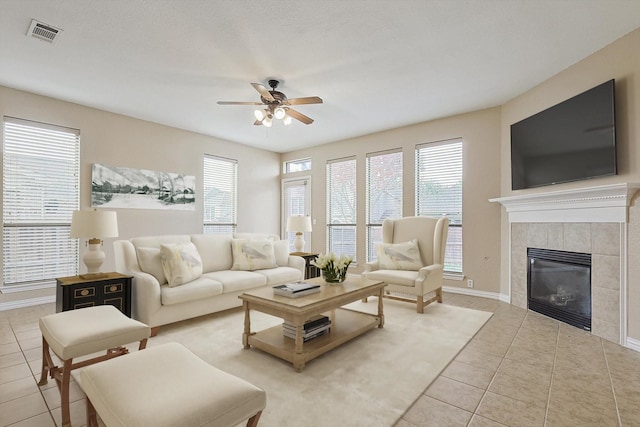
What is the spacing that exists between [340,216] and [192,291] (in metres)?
3.69

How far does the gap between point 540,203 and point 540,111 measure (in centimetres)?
113

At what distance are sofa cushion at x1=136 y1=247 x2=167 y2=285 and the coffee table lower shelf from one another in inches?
55.6

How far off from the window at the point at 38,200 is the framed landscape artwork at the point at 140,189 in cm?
27

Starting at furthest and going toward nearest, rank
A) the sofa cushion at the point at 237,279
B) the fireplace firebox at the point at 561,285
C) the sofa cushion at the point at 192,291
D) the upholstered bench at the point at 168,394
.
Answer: the sofa cushion at the point at 237,279 → the fireplace firebox at the point at 561,285 → the sofa cushion at the point at 192,291 → the upholstered bench at the point at 168,394

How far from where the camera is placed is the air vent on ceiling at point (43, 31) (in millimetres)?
2666

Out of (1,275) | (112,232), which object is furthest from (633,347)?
(1,275)

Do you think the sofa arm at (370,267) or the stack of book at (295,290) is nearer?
the stack of book at (295,290)

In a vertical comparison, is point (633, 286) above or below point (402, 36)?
below

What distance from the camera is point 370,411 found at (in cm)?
184

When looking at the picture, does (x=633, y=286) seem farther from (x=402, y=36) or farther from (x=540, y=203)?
(x=402, y=36)

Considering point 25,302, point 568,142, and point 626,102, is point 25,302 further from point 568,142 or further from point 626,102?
point 626,102

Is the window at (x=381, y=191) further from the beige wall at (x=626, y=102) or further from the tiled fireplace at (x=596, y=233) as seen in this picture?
the beige wall at (x=626, y=102)

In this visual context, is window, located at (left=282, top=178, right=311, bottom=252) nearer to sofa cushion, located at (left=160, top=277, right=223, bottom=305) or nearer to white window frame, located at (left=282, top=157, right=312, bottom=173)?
white window frame, located at (left=282, top=157, right=312, bottom=173)

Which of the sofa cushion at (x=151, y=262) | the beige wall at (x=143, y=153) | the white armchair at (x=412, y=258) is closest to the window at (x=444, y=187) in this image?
the white armchair at (x=412, y=258)
